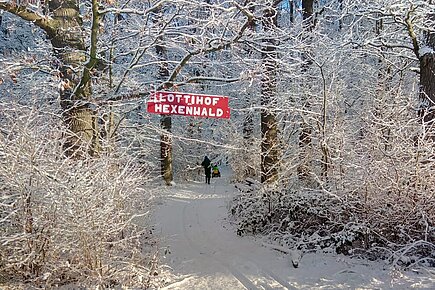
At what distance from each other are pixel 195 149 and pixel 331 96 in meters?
11.9

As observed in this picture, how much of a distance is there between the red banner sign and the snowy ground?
7.59 ft

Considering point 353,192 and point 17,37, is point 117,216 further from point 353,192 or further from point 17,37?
point 17,37

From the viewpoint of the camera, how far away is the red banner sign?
5.98 m

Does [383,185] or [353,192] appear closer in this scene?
[383,185]

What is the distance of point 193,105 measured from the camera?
6.00m

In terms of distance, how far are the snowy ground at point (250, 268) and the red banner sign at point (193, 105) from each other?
2314 mm

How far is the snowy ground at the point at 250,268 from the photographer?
523 cm

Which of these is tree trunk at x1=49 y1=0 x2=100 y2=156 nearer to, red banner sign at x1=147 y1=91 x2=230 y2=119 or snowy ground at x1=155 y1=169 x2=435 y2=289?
red banner sign at x1=147 y1=91 x2=230 y2=119

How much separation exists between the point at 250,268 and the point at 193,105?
2.58 metres

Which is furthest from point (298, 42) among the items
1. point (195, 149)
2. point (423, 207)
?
point (195, 149)

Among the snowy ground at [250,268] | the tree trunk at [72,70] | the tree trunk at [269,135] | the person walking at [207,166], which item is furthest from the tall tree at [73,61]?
the person walking at [207,166]

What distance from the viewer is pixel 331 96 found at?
10648mm

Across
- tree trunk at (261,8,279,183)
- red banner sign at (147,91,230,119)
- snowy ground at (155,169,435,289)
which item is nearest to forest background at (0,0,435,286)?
tree trunk at (261,8,279,183)

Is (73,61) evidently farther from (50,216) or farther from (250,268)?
(250,268)
